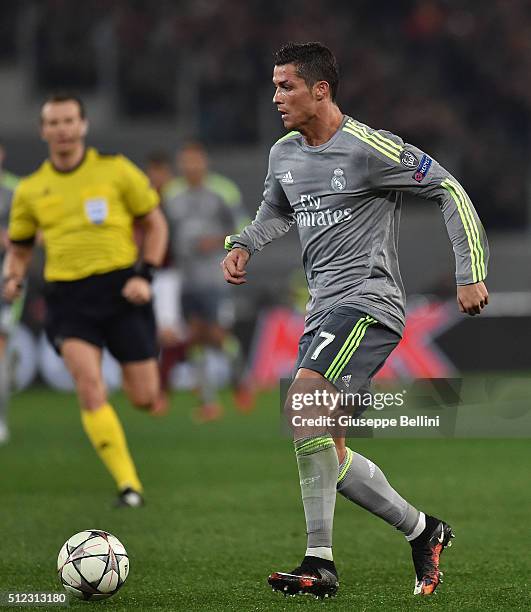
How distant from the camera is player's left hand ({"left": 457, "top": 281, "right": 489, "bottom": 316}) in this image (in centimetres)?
588

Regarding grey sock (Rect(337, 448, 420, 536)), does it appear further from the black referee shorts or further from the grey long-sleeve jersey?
the black referee shorts

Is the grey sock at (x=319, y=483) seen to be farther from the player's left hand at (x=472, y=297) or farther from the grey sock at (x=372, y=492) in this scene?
the player's left hand at (x=472, y=297)

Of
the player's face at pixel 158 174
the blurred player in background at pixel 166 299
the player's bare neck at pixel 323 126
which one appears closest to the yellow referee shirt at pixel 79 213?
the player's bare neck at pixel 323 126

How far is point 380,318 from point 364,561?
1404 millimetres

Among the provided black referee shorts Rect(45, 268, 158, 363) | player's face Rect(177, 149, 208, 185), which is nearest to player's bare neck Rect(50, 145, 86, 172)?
black referee shorts Rect(45, 268, 158, 363)

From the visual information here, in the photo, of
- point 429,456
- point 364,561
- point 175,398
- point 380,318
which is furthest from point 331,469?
point 175,398

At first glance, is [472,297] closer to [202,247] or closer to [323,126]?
[323,126]

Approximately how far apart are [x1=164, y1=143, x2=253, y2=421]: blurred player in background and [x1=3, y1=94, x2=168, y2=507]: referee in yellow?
583cm

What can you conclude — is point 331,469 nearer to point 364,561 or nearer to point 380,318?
point 380,318

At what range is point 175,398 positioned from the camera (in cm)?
1856

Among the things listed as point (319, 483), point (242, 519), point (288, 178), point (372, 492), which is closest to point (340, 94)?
point (242, 519)

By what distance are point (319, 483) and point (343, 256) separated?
36.3 inches

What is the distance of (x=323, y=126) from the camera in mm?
6359

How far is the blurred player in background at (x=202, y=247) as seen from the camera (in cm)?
1546
